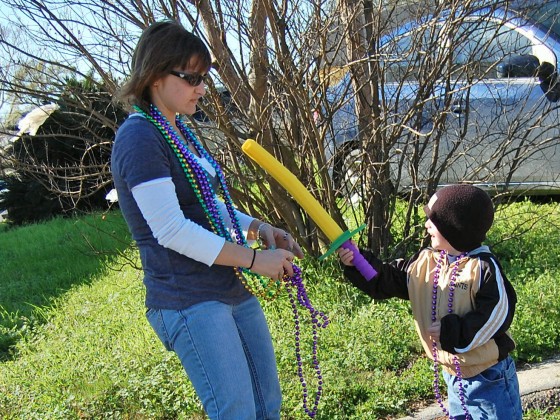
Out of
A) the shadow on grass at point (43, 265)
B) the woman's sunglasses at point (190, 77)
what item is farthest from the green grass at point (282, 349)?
the woman's sunglasses at point (190, 77)

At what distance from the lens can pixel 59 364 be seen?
14.3ft

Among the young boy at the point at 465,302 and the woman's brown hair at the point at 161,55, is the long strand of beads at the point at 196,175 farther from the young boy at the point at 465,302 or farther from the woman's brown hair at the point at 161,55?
the young boy at the point at 465,302

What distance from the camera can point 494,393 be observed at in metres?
2.39

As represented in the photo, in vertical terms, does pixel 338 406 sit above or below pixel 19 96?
below

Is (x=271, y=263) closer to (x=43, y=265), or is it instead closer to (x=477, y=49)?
(x=477, y=49)

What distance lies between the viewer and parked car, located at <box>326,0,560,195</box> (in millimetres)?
4176

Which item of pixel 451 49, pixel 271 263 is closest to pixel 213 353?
pixel 271 263

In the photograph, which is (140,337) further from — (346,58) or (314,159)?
(346,58)

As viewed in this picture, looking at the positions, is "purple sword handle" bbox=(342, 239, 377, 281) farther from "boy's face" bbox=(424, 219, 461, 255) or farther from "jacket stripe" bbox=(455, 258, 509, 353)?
"jacket stripe" bbox=(455, 258, 509, 353)

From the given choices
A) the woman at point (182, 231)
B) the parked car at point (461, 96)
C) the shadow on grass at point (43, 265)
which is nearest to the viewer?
the woman at point (182, 231)

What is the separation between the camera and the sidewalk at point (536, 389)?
3299 mm

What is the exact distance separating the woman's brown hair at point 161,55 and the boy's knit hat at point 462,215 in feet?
3.12

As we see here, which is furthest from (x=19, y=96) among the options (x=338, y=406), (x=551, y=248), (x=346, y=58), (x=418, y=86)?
(x=551, y=248)

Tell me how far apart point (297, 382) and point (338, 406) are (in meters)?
0.32
